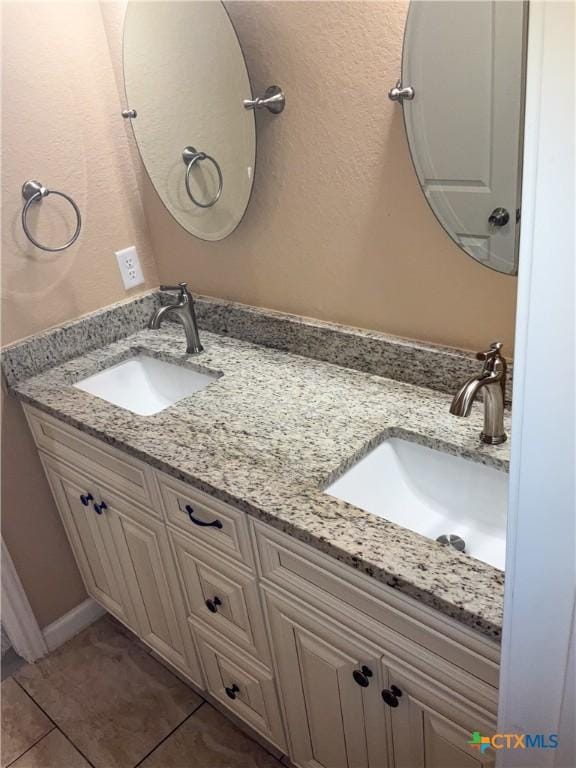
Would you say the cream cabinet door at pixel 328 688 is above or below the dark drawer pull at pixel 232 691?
above

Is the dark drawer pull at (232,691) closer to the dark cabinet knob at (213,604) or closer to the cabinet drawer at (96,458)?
the dark cabinet knob at (213,604)

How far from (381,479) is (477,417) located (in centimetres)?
22

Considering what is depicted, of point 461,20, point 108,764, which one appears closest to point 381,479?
point 461,20

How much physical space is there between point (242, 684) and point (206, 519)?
453mm

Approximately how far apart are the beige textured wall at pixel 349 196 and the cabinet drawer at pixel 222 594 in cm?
61

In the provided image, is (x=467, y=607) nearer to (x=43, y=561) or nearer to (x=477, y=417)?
(x=477, y=417)

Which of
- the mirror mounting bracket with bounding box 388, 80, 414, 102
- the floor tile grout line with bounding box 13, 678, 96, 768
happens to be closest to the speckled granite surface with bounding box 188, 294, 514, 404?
the mirror mounting bracket with bounding box 388, 80, 414, 102

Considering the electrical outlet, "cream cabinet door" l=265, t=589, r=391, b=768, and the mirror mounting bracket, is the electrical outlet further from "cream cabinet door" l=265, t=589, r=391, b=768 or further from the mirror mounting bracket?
"cream cabinet door" l=265, t=589, r=391, b=768

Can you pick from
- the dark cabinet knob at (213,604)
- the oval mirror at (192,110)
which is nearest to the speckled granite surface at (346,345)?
the oval mirror at (192,110)

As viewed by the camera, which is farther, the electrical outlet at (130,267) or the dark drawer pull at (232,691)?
the electrical outlet at (130,267)

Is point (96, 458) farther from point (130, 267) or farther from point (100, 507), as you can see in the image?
point (130, 267)

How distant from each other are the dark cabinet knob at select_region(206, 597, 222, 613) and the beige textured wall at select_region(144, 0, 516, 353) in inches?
27.0

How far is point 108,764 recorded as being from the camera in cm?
148

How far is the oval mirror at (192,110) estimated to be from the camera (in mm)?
1313
